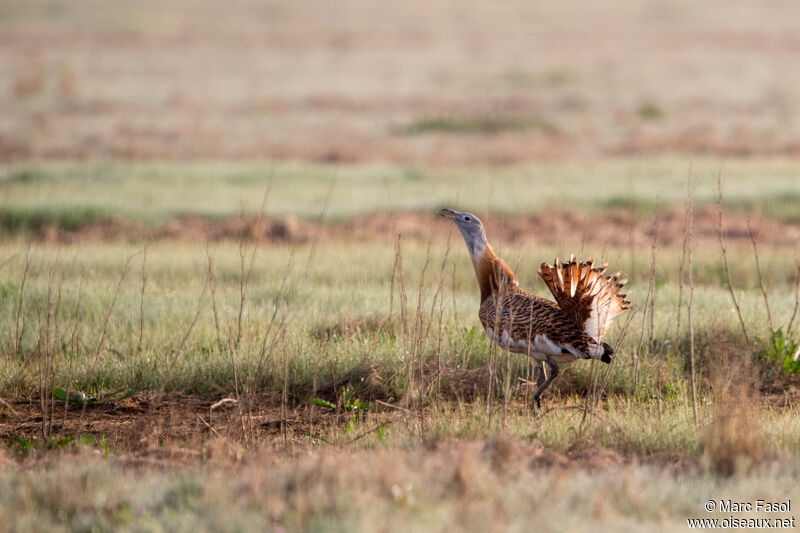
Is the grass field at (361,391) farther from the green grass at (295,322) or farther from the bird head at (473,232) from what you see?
the bird head at (473,232)

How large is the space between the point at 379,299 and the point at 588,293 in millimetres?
3200

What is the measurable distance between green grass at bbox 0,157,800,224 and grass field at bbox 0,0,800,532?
0.11 metres

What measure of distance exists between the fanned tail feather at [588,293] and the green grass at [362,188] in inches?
274

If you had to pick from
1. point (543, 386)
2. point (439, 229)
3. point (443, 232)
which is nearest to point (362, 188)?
point (439, 229)

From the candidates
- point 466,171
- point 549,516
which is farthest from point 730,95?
point 549,516

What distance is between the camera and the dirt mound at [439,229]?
42.6ft

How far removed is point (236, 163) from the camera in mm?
19281

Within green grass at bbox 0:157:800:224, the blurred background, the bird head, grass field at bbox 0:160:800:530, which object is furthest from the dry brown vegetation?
the blurred background

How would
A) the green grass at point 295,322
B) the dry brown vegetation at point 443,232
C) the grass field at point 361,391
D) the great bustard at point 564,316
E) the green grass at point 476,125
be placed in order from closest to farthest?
the grass field at point 361,391 → the great bustard at point 564,316 → the green grass at point 295,322 → the dry brown vegetation at point 443,232 → the green grass at point 476,125

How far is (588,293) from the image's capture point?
5.97m

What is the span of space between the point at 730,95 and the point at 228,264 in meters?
25.6

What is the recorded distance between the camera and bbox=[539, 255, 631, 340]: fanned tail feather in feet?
19.5

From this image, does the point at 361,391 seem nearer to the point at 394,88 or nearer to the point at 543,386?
the point at 543,386

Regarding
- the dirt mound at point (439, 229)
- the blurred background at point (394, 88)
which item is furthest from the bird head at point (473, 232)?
Answer: the blurred background at point (394, 88)
